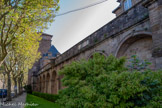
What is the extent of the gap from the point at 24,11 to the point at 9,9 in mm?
900

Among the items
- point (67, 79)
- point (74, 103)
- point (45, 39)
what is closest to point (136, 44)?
point (67, 79)

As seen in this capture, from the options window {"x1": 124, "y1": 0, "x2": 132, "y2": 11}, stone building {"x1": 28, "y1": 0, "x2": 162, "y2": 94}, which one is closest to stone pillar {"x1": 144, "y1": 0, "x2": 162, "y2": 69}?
stone building {"x1": 28, "y1": 0, "x2": 162, "y2": 94}

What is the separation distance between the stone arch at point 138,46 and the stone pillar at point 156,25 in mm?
922

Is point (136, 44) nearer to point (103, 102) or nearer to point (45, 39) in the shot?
point (103, 102)

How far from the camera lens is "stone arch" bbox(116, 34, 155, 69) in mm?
6633

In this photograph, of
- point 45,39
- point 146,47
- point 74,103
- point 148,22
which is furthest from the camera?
point 45,39

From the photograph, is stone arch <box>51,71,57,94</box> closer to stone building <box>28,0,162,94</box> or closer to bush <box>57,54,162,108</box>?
stone building <box>28,0,162,94</box>

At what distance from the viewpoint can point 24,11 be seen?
772 centimetres

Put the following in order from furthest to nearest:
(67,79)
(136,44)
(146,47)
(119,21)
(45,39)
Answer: (45,39) < (119,21) < (136,44) < (146,47) < (67,79)

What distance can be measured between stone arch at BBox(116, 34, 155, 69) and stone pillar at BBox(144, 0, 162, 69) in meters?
0.92

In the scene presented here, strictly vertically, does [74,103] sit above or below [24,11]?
below

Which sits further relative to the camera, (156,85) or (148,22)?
(148,22)

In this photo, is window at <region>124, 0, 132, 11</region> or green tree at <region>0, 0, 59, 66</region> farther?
window at <region>124, 0, 132, 11</region>

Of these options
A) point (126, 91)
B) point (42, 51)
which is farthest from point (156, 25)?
point (42, 51)
